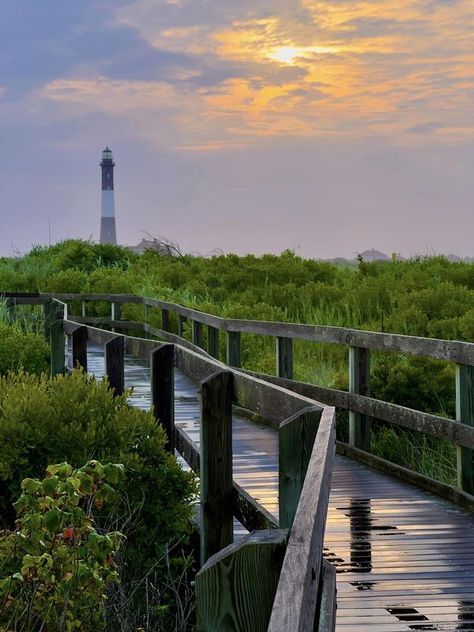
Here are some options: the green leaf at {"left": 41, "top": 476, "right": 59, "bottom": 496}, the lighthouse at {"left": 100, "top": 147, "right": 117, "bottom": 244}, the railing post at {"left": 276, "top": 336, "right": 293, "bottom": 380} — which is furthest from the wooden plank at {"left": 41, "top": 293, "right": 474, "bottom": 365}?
the lighthouse at {"left": 100, "top": 147, "right": 117, "bottom": 244}

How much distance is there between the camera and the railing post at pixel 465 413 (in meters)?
8.67

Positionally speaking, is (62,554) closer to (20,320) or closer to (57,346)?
(57,346)

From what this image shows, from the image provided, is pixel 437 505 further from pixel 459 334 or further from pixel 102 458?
pixel 459 334

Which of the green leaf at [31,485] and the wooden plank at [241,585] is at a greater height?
the wooden plank at [241,585]

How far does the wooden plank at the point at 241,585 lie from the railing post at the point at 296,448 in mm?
1561

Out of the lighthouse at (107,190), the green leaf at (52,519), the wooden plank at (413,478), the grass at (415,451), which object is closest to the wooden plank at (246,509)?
the green leaf at (52,519)

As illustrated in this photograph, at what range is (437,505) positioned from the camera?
27.7ft

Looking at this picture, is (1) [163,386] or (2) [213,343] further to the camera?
(2) [213,343]

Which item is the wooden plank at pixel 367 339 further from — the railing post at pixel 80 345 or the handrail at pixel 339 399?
the railing post at pixel 80 345

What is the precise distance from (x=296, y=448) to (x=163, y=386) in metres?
3.59

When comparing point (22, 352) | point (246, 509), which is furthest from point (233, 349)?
point (246, 509)

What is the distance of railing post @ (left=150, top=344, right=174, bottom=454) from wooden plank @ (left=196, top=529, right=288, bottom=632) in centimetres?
487

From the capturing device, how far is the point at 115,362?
897cm

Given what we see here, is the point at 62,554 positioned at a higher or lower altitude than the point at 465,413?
lower
